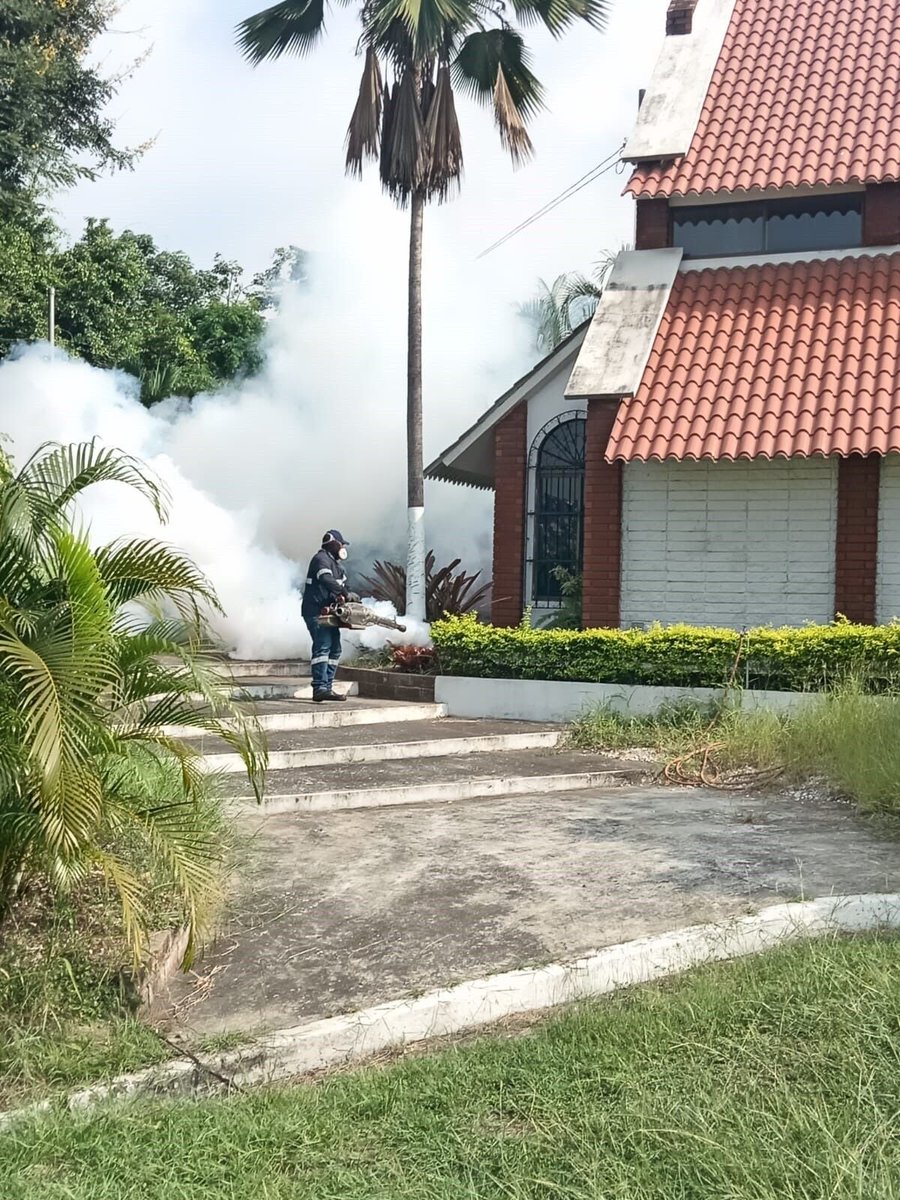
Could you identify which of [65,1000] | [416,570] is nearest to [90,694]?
[65,1000]

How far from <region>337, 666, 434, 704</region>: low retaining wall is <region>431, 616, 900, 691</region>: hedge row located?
1.37ft

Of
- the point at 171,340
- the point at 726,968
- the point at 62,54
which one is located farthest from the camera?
the point at 171,340

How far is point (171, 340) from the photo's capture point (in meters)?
26.5

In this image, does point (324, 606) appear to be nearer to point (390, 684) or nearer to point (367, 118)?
point (390, 684)

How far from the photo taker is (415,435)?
54.6 ft

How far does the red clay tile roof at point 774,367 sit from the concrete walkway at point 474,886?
4961 mm

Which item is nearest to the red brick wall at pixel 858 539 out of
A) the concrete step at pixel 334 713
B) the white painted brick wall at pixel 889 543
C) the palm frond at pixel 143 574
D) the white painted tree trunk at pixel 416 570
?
the white painted brick wall at pixel 889 543

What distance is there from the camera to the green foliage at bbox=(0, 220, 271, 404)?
79.3 feet

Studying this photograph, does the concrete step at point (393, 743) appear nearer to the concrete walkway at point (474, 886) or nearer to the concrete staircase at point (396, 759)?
the concrete staircase at point (396, 759)

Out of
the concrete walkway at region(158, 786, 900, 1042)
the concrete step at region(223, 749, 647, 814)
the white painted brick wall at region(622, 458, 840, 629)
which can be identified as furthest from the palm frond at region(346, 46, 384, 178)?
the concrete walkway at region(158, 786, 900, 1042)

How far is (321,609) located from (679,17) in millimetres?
9389

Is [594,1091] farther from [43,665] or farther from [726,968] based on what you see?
[43,665]

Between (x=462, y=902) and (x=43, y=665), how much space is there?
2434 millimetres

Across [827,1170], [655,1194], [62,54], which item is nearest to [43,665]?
[655,1194]
